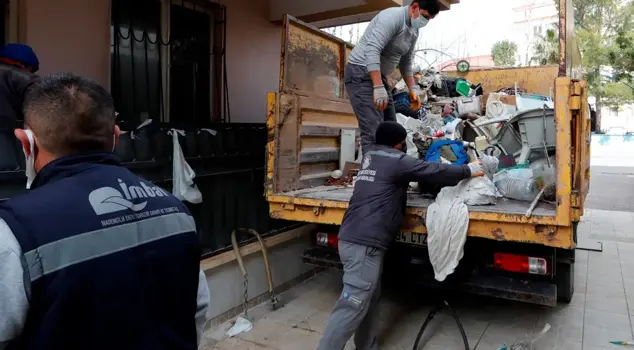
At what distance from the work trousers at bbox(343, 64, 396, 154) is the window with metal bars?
131 centimetres

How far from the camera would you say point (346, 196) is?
12.3 feet

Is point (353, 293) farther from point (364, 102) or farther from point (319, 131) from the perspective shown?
point (319, 131)

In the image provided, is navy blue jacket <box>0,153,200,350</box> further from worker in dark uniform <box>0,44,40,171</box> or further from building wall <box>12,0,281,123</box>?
building wall <box>12,0,281,123</box>

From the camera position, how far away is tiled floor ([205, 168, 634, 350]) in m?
3.57

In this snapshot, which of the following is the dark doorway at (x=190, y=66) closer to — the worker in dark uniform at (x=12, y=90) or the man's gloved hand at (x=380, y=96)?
the worker in dark uniform at (x=12, y=90)

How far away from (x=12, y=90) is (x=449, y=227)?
2712mm

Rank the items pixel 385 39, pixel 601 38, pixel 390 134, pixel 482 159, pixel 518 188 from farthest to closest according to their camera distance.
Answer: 1. pixel 601 38
2. pixel 482 159
3. pixel 385 39
4. pixel 518 188
5. pixel 390 134

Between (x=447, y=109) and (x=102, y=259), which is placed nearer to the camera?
(x=102, y=259)

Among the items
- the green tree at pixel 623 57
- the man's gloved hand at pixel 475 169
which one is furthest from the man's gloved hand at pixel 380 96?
the green tree at pixel 623 57

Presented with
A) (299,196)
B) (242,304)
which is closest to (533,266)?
(299,196)

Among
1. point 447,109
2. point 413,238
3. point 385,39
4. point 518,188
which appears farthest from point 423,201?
point 447,109

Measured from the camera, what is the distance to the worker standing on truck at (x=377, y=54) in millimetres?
3584

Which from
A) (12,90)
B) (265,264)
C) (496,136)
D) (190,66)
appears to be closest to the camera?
(12,90)

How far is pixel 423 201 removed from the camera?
3.44 metres
